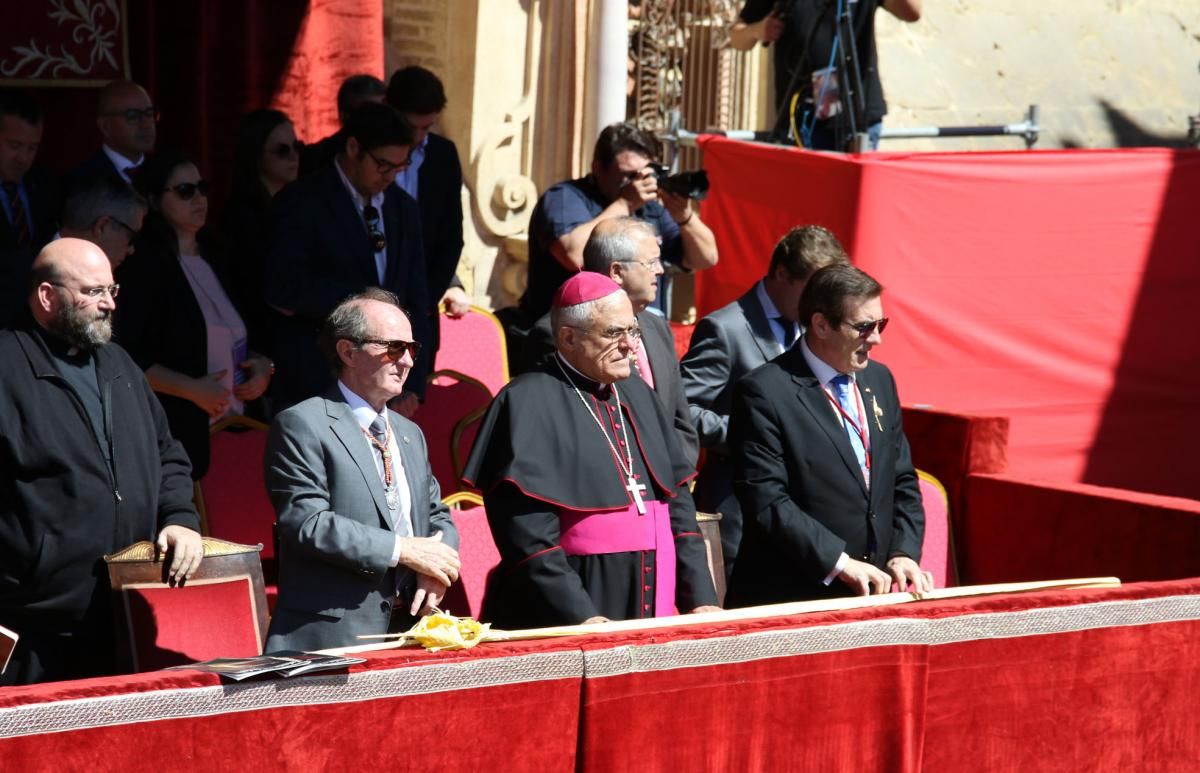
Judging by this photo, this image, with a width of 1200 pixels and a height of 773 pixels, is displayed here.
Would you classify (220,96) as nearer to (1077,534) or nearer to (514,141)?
(514,141)

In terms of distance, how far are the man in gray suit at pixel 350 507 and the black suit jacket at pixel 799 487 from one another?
1.03m

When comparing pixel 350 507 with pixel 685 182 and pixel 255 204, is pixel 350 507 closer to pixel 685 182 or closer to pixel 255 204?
pixel 255 204

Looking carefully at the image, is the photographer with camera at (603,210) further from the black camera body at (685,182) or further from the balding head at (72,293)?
the balding head at (72,293)

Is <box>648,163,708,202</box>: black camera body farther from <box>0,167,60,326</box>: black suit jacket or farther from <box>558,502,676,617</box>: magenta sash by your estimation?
<box>0,167,60,326</box>: black suit jacket

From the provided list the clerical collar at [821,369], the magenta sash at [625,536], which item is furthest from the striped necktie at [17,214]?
the clerical collar at [821,369]

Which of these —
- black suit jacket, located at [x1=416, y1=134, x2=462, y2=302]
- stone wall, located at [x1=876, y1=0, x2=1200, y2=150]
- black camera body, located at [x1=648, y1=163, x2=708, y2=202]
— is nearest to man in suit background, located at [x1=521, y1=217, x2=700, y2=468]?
black camera body, located at [x1=648, y1=163, x2=708, y2=202]

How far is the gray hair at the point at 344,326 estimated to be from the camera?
4309mm

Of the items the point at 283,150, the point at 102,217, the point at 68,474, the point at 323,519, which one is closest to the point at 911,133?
the point at 283,150

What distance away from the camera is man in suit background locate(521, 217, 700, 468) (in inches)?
211

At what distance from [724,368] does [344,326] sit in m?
1.80

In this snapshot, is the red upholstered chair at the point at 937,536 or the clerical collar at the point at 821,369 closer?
the clerical collar at the point at 821,369

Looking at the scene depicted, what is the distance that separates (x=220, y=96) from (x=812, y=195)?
3057 millimetres

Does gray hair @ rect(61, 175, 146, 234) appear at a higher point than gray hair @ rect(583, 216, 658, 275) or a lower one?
higher

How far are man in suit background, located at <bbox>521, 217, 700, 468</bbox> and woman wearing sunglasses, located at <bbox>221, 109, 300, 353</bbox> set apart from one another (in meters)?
1.20
